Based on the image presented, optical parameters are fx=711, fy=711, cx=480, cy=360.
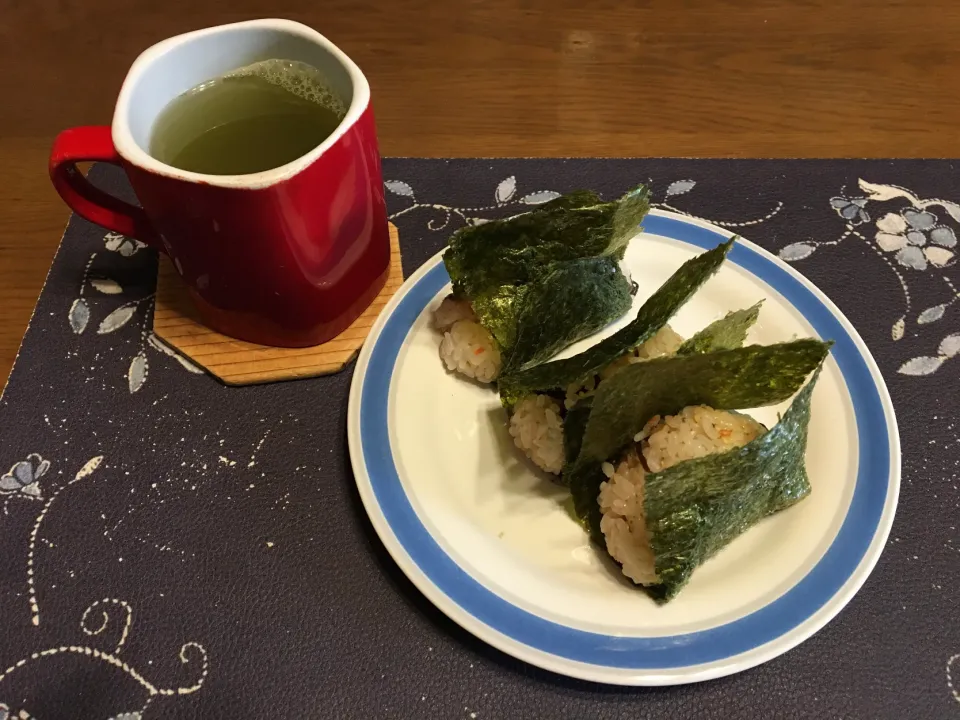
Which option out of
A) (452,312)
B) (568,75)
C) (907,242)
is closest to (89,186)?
(452,312)

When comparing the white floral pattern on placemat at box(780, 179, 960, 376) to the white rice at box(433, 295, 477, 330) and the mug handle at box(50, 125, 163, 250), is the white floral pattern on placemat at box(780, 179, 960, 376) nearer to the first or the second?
the white rice at box(433, 295, 477, 330)

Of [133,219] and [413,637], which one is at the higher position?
[133,219]

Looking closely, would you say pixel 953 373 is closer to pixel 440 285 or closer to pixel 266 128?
pixel 440 285

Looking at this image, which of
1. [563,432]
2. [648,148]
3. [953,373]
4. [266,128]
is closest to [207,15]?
[266,128]

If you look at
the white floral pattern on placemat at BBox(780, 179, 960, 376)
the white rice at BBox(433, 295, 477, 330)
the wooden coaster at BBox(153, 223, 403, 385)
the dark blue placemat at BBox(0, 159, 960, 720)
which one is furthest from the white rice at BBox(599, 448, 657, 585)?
the white floral pattern on placemat at BBox(780, 179, 960, 376)

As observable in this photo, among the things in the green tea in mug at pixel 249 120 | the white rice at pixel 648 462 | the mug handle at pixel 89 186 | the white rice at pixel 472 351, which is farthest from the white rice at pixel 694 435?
→ the mug handle at pixel 89 186

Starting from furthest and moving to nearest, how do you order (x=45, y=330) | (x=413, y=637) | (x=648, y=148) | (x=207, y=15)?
(x=207, y=15) < (x=648, y=148) < (x=45, y=330) < (x=413, y=637)
